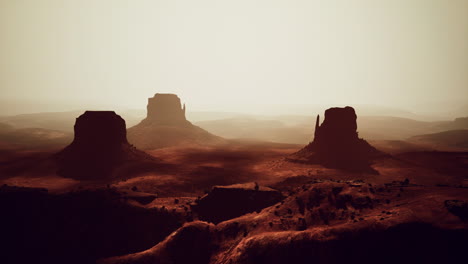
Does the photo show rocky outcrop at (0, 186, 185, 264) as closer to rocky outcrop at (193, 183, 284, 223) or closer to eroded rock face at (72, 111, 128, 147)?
rocky outcrop at (193, 183, 284, 223)

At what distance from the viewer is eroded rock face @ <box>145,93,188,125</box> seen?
412 feet

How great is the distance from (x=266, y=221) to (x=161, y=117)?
10069cm

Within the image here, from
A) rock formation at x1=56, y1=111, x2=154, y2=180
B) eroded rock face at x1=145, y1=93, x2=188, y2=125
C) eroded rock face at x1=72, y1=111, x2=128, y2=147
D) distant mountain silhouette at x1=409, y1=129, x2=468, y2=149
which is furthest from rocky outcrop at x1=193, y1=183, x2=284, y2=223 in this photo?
distant mountain silhouette at x1=409, y1=129, x2=468, y2=149

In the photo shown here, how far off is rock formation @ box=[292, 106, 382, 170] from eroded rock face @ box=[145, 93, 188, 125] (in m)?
67.5

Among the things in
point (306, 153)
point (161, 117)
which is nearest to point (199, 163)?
point (306, 153)

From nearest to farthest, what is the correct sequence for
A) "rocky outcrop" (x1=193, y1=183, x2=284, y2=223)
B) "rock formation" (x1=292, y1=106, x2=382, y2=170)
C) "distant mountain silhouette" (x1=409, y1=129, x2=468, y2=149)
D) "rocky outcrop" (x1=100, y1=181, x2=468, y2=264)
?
"rocky outcrop" (x1=100, y1=181, x2=468, y2=264) → "rocky outcrop" (x1=193, y1=183, x2=284, y2=223) → "rock formation" (x1=292, y1=106, x2=382, y2=170) → "distant mountain silhouette" (x1=409, y1=129, x2=468, y2=149)

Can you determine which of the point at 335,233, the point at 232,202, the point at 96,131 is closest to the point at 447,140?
the point at 232,202

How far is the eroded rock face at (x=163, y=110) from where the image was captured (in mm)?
125506

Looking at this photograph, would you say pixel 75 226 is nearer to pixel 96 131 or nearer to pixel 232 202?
pixel 232 202

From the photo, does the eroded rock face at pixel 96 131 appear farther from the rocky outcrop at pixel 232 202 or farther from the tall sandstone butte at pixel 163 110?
the tall sandstone butte at pixel 163 110

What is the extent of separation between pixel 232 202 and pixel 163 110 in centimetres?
9357

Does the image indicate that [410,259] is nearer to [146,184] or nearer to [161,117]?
[146,184]

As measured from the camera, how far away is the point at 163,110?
4983 inches

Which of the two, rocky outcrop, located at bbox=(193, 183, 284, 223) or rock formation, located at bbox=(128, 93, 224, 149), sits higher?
rock formation, located at bbox=(128, 93, 224, 149)
